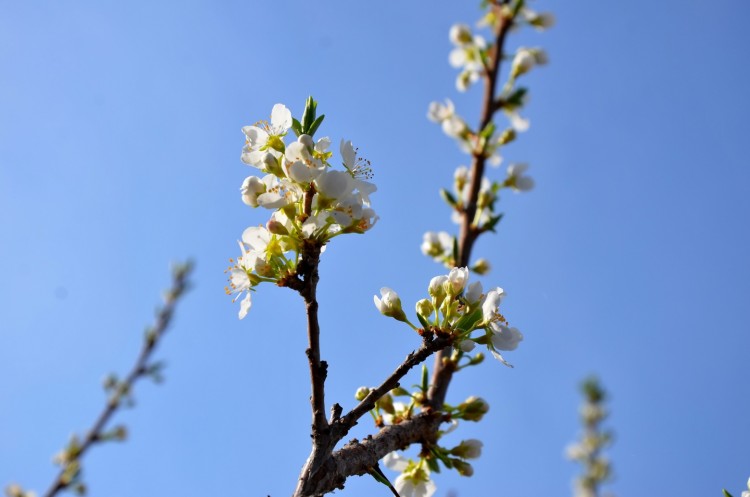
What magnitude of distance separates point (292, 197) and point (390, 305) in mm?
603

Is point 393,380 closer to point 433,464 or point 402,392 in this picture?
point 402,392

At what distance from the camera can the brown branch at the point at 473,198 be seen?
327 centimetres

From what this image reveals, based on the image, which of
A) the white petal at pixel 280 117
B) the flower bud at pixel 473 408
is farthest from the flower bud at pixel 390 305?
the flower bud at pixel 473 408

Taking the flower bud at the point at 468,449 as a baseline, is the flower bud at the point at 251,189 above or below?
above

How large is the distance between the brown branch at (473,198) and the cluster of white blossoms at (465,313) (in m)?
0.79

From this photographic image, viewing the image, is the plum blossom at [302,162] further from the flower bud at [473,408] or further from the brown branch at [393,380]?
the flower bud at [473,408]

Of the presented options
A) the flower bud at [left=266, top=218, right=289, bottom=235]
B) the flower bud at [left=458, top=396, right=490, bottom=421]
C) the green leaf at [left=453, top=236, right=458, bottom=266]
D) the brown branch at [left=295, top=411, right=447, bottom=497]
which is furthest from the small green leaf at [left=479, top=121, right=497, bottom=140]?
the flower bud at [left=266, top=218, right=289, bottom=235]

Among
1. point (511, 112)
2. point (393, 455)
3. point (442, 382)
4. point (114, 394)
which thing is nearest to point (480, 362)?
point (442, 382)

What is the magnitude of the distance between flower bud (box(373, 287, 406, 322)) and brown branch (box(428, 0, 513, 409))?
0.76 metres

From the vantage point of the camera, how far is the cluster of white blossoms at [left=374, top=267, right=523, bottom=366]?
230 cm

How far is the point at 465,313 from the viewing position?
7.73 feet

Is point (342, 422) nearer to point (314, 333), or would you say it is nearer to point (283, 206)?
point (314, 333)

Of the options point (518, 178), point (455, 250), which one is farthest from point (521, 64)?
point (455, 250)

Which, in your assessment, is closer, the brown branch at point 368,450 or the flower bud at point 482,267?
the brown branch at point 368,450
